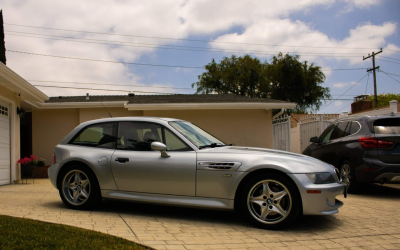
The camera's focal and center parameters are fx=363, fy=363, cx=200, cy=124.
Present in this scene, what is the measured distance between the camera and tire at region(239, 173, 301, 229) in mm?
4621

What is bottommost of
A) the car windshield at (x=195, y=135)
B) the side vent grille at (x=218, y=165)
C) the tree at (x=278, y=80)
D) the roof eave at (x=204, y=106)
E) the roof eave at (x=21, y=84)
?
the side vent grille at (x=218, y=165)

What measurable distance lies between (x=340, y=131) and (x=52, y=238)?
690 centimetres

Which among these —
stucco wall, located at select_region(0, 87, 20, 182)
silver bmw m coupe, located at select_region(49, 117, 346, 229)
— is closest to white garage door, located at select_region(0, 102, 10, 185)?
stucco wall, located at select_region(0, 87, 20, 182)

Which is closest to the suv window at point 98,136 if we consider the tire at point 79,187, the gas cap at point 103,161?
the gas cap at point 103,161

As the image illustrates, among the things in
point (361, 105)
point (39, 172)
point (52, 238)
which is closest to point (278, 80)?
point (361, 105)

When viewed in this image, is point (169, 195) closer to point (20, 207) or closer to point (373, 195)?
point (20, 207)

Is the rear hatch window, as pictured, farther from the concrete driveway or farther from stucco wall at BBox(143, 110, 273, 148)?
stucco wall at BBox(143, 110, 273, 148)

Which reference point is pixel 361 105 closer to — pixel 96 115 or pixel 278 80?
pixel 278 80

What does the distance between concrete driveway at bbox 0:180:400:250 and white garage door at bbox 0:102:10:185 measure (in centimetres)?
405

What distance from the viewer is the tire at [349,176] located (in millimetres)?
7686

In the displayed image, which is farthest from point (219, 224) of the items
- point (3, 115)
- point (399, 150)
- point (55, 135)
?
point (55, 135)

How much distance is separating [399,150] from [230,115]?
726cm

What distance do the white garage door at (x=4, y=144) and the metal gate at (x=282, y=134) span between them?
9272mm

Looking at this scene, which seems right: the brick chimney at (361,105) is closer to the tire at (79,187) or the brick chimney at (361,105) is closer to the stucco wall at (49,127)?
the stucco wall at (49,127)
